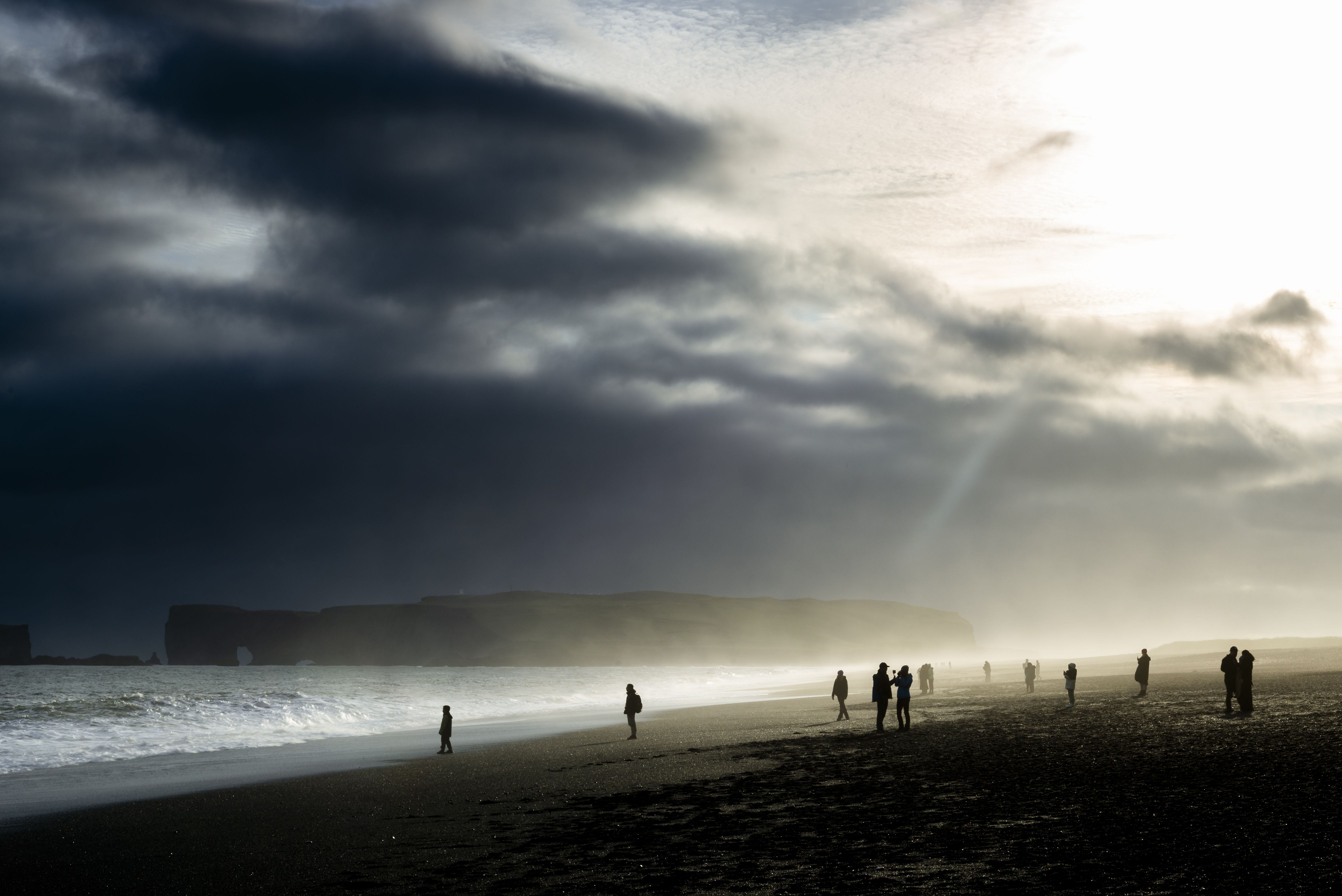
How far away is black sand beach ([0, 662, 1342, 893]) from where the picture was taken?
10461 mm

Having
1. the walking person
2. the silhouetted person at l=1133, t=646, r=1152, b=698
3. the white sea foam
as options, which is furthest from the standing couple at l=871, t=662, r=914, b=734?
the white sea foam

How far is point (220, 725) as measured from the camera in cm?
4250

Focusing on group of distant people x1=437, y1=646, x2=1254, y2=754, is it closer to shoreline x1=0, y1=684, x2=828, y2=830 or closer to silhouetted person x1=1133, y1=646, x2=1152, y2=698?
shoreline x1=0, y1=684, x2=828, y2=830

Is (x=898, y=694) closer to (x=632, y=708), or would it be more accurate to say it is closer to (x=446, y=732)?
(x=632, y=708)

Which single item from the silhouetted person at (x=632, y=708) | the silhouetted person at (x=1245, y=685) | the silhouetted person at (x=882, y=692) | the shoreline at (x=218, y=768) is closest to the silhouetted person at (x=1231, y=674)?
the silhouetted person at (x=1245, y=685)

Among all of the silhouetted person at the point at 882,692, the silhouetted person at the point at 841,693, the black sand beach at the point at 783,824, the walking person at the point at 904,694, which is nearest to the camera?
the black sand beach at the point at 783,824

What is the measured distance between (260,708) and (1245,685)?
43.8m

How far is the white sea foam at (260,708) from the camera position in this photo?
113 feet

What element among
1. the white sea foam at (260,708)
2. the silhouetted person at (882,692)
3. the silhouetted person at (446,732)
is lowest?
the white sea foam at (260,708)

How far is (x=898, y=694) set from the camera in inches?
1103

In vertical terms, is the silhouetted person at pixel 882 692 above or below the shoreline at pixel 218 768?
above

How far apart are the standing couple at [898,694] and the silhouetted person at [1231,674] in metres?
8.44

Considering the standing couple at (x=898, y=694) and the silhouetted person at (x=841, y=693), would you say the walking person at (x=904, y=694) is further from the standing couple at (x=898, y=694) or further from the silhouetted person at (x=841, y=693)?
the silhouetted person at (x=841, y=693)

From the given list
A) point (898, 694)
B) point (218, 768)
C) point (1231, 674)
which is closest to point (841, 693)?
point (898, 694)
